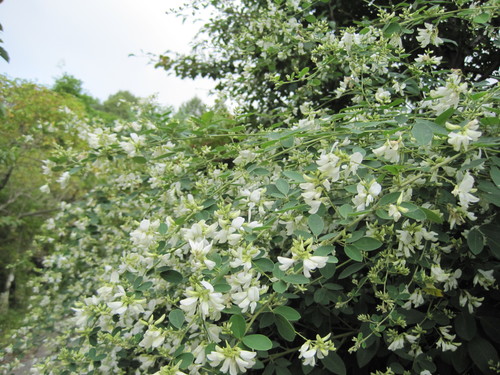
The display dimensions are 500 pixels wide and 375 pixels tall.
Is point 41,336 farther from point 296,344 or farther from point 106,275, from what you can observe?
point 296,344

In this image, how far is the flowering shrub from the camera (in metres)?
0.97

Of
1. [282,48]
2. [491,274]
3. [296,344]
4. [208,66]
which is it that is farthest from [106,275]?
[208,66]

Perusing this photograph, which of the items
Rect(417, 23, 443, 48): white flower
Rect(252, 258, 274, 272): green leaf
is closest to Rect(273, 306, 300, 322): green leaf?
Rect(252, 258, 274, 272): green leaf

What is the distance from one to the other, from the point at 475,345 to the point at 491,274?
279mm

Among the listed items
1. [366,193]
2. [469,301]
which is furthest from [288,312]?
[469,301]

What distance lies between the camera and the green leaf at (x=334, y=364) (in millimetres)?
1278

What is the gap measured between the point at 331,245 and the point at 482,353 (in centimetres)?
76

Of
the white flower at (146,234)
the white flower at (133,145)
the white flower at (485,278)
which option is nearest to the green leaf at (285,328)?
the white flower at (146,234)

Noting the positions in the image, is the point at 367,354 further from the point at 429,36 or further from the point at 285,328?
the point at 429,36

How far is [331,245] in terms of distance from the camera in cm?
100

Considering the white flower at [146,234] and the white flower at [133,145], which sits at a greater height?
the white flower at [133,145]

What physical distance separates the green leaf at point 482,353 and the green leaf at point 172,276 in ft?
3.40

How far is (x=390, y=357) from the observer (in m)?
1.42

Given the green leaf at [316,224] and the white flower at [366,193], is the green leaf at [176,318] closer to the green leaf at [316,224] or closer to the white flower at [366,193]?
the green leaf at [316,224]
